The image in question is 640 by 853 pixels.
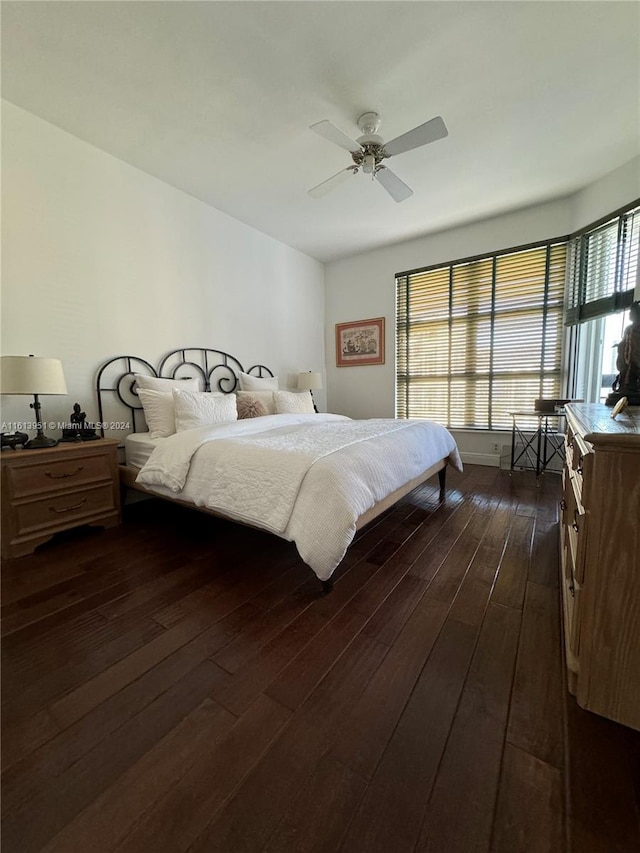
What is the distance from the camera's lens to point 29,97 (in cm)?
212

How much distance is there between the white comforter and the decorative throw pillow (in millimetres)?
599

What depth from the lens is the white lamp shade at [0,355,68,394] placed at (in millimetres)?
1953

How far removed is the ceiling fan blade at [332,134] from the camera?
1.96 metres

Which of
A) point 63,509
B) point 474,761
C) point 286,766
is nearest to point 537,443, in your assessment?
point 474,761

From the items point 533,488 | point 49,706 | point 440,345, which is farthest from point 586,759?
point 440,345

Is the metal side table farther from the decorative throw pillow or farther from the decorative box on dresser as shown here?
the decorative box on dresser

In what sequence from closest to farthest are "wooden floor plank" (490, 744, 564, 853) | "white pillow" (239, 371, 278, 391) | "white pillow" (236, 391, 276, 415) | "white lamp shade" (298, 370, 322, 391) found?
1. "wooden floor plank" (490, 744, 564, 853)
2. "white pillow" (236, 391, 276, 415)
3. "white pillow" (239, 371, 278, 391)
4. "white lamp shade" (298, 370, 322, 391)

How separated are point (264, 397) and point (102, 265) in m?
1.72

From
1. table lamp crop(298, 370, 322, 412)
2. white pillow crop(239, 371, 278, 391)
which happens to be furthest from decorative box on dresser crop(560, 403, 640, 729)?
table lamp crop(298, 370, 322, 412)

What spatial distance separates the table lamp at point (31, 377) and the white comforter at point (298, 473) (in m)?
0.69

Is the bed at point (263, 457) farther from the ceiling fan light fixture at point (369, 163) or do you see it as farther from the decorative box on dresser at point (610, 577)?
the ceiling fan light fixture at point (369, 163)

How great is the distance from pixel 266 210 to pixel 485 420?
11.3 ft

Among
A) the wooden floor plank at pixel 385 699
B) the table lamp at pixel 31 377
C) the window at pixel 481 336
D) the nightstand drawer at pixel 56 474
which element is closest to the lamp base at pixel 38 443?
the table lamp at pixel 31 377

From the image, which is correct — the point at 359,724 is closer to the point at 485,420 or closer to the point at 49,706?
the point at 49,706
